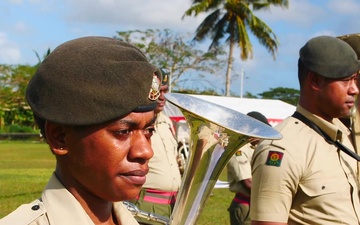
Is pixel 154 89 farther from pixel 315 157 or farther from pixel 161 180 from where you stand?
pixel 161 180

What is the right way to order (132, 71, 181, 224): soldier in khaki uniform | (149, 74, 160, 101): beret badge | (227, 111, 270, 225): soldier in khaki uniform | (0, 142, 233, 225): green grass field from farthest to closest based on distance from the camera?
(0, 142, 233, 225): green grass field < (227, 111, 270, 225): soldier in khaki uniform < (132, 71, 181, 224): soldier in khaki uniform < (149, 74, 160, 101): beret badge

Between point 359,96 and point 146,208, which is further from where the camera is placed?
point 146,208

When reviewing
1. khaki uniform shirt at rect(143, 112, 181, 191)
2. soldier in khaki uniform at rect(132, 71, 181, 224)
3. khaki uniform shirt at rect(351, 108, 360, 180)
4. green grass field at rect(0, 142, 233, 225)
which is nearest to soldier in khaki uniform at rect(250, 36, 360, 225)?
khaki uniform shirt at rect(351, 108, 360, 180)

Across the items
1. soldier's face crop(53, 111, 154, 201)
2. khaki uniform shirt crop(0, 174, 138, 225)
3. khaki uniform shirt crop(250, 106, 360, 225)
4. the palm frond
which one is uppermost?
soldier's face crop(53, 111, 154, 201)

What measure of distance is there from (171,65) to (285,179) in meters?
43.3

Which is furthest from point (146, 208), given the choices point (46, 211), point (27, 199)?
point (27, 199)

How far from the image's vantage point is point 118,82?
1770 mm

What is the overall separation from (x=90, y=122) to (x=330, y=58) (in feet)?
6.70

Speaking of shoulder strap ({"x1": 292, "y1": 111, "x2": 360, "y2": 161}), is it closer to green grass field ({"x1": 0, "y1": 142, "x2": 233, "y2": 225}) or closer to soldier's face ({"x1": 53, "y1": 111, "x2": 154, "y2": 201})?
soldier's face ({"x1": 53, "y1": 111, "x2": 154, "y2": 201})

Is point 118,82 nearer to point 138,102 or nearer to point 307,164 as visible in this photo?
point 138,102

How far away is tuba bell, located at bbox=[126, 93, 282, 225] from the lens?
2385 millimetres

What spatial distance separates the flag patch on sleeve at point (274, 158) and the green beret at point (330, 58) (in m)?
0.47

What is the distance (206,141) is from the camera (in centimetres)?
258

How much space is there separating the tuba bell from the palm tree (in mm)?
39163
